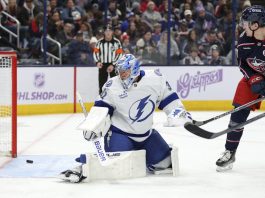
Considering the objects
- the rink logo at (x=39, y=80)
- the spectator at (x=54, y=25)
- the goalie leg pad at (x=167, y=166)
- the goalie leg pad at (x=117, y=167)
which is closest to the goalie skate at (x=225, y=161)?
the goalie leg pad at (x=167, y=166)

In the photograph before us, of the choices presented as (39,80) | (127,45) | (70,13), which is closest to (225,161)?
(39,80)

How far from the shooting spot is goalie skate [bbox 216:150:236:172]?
5.05 m

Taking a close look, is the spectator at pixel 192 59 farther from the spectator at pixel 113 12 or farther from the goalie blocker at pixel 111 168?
the goalie blocker at pixel 111 168

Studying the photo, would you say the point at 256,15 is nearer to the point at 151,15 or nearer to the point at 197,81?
the point at 197,81

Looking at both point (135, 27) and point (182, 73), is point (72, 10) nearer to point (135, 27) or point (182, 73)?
point (135, 27)

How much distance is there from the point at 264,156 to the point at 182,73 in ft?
14.3

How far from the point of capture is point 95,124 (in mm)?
4461

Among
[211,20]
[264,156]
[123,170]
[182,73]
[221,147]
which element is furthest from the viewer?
[211,20]

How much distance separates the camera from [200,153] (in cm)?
602

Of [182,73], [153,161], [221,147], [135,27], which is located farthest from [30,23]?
[153,161]

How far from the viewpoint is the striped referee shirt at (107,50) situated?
9.75 metres

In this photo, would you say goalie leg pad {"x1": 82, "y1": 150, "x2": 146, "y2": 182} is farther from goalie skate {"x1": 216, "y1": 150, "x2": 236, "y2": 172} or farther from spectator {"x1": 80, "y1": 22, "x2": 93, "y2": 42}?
spectator {"x1": 80, "y1": 22, "x2": 93, "y2": 42}

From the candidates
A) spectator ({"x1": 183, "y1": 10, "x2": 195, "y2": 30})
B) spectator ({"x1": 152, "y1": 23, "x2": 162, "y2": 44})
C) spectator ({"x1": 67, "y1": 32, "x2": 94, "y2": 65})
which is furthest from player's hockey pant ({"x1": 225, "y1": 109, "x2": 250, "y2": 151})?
spectator ({"x1": 183, "y1": 10, "x2": 195, "y2": 30})

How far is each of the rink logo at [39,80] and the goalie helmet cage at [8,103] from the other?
2145mm
